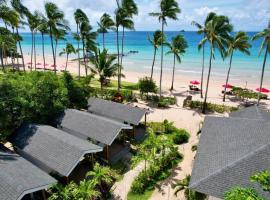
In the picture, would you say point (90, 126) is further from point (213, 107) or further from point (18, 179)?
point (213, 107)

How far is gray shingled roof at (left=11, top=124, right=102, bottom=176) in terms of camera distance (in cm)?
1683

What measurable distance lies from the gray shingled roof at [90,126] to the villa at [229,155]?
687cm

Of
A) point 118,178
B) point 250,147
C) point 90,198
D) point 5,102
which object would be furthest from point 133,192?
point 5,102

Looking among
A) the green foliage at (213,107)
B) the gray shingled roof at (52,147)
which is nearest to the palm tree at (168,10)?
the green foliage at (213,107)

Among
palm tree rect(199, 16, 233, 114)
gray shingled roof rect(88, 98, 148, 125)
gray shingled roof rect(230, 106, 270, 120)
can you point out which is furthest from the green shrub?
palm tree rect(199, 16, 233, 114)

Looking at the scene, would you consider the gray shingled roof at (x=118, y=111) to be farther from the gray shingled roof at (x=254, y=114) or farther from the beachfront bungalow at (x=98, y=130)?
the gray shingled roof at (x=254, y=114)

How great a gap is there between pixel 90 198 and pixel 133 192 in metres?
3.30

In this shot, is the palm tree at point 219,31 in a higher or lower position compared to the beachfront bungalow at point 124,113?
higher

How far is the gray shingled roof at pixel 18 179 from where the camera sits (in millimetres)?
13438

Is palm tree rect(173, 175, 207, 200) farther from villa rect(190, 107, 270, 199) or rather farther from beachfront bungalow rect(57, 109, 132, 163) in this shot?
beachfront bungalow rect(57, 109, 132, 163)

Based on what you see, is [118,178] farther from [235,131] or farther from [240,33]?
[240,33]

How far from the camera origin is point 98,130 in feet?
68.8

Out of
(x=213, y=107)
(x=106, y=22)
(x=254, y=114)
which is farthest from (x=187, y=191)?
(x=106, y=22)

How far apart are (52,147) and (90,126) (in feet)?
13.8
